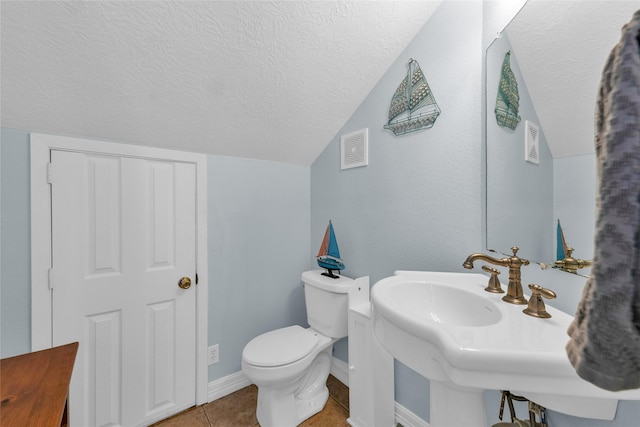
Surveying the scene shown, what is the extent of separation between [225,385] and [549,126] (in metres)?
2.02

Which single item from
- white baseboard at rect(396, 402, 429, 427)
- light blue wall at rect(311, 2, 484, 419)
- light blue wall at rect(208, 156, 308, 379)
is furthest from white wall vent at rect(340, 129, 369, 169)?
white baseboard at rect(396, 402, 429, 427)

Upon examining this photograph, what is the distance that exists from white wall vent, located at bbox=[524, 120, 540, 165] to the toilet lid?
50.7 inches

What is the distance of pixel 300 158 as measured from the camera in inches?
72.4

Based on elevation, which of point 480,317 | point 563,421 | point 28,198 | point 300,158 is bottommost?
point 563,421

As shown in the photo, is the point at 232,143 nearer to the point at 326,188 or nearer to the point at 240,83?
the point at 240,83

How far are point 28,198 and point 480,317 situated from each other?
72.8 inches

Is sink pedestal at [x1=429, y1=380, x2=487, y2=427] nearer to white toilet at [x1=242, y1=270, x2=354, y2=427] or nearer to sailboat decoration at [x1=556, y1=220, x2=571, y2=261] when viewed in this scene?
sailboat decoration at [x1=556, y1=220, x2=571, y2=261]

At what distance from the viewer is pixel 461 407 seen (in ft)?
2.53

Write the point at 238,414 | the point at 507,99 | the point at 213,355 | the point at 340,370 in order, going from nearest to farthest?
the point at 507,99, the point at 238,414, the point at 213,355, the point at 340,370

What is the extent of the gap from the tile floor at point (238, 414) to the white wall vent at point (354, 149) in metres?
1.43

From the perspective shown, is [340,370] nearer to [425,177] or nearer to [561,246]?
[425,177]

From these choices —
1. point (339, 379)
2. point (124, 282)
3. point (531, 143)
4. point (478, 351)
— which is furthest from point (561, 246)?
point (124, 282)

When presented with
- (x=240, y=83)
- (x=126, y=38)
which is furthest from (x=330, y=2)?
(x=126, y=38)

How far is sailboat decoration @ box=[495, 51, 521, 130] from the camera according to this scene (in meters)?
0.92
